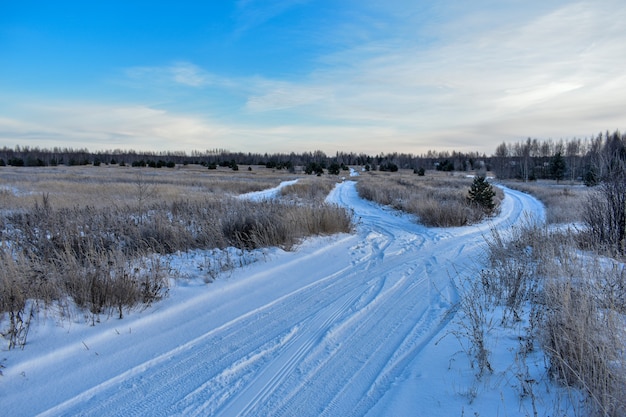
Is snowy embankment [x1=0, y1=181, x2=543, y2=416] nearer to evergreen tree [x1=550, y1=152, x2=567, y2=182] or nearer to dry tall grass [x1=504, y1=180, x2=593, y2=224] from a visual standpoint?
dry tall grass [x1=504, y1=180, x2=593, y2=224]

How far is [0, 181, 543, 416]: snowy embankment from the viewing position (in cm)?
280

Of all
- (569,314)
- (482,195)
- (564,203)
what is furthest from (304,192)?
(569,314)

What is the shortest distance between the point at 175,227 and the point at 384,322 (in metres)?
6.02

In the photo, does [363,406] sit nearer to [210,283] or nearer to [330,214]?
[210,283]

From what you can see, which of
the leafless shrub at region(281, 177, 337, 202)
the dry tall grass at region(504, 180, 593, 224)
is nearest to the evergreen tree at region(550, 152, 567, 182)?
the dry tall grass at region(504, 180, 593, 224)

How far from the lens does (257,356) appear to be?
3.51 m

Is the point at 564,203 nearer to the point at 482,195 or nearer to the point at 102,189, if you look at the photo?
the point at 482,195

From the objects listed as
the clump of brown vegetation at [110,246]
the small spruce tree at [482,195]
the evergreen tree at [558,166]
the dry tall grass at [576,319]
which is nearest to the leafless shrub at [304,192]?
the small spruce tree at [482,195]

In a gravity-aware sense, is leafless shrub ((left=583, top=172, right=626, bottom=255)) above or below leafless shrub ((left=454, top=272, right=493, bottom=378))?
above

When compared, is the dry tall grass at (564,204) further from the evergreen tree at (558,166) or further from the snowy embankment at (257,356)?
the evergreen tree at (558,166)

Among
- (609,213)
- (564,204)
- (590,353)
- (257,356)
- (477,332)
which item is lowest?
(564,204)

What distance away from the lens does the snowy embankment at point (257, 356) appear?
280cm

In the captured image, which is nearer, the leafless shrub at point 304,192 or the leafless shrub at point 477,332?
the leafless shrub at point 477,332

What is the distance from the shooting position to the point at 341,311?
4664 mm
